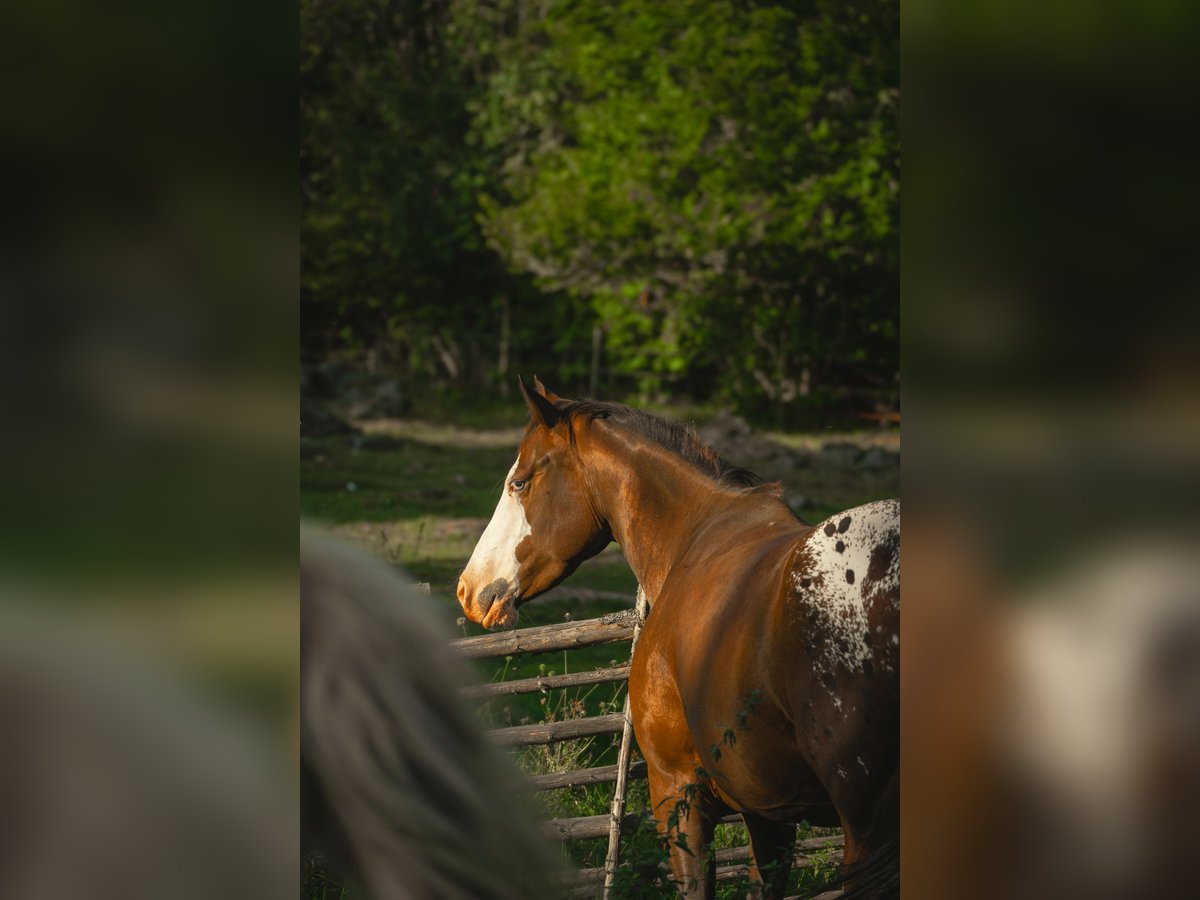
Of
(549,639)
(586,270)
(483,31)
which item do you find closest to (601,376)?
(586,270)

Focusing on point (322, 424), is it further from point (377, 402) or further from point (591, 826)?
point (591, 826)

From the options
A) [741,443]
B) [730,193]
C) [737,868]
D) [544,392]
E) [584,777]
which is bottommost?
[737,868]

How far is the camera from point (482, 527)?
9.02m

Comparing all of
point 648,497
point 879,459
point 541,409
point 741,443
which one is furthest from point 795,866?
point 879,459

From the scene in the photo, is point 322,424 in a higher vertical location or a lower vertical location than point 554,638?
lower

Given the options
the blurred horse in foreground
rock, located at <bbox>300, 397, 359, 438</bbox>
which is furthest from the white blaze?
rock, located at <bbox>300, 397, 359, 438</bbox>

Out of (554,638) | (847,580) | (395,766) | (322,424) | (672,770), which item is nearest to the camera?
(395,766)

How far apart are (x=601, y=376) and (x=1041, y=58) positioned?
15481 mm

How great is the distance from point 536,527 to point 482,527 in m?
5.42

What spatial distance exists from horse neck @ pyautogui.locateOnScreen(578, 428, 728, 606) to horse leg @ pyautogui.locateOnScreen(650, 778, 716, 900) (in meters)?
0.60

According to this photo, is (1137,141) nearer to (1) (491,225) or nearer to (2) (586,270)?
(2) (586,270)

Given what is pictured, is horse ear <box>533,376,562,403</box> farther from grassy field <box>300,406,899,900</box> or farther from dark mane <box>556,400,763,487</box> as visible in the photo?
grassy field <box>300,406,899,900</box>

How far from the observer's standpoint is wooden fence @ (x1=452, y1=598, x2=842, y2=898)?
365 cm

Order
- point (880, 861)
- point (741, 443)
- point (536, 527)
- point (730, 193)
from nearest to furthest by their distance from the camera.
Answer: point (880, 861)
point (536, 527)
point (741, 443)
point (730, 193)
